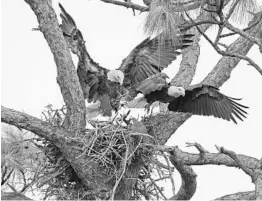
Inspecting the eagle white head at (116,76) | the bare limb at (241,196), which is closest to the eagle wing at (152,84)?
the eagle white head at (116,76)

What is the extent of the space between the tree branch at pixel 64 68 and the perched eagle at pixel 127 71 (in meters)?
0.73

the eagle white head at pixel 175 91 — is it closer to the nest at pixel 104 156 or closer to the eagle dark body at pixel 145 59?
the eagle dark body at pixel 145 59

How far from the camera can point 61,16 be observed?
453 centimetres

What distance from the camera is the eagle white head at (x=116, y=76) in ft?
15.0

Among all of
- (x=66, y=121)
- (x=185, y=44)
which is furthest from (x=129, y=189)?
(x=185, y=44)

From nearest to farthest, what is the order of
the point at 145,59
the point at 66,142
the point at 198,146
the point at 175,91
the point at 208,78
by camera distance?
the point at 198,146
the point at 66,142
the point at 175,91
the point at 145,59
the point at 208,78

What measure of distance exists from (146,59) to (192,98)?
1.56 ft

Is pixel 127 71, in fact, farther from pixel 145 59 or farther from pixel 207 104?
pixel 207 104

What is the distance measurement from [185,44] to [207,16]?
42 centimetres

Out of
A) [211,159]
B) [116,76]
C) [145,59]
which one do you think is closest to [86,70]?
[116,76]

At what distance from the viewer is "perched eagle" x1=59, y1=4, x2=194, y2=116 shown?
4617 mm

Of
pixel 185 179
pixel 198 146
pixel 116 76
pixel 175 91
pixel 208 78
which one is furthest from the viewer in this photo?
pixel 208 78

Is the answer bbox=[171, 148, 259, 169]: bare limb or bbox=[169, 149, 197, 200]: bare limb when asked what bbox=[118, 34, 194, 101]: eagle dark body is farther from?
bbox=[171, 148, 259, 169]: bare limb

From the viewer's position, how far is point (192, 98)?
15.3 feet
